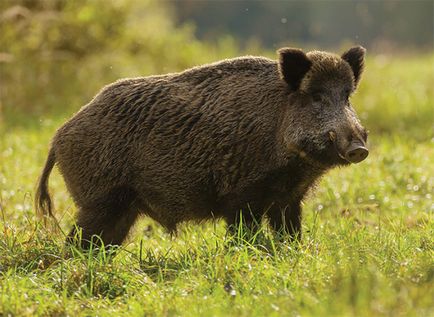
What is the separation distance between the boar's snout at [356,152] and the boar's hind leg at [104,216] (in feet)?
5.36

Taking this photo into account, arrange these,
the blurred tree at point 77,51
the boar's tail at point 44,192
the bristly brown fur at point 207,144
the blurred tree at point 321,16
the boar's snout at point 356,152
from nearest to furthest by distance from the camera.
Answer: the boar's snout at point 356,152
the bristly brown fur at point 207,144
the boar's tail at point 44,192
the blurred tree at point 77,51
the blurred tree at point 321,16

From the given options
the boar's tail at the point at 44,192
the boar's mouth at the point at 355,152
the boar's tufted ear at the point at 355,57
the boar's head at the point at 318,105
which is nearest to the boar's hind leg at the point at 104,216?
the boar's tail at the point at 44,192

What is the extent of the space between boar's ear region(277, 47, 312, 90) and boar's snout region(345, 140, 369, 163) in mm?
711

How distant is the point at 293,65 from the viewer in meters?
5.18

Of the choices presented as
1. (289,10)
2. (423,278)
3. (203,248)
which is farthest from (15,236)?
(289,10)

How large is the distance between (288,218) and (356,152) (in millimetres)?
885

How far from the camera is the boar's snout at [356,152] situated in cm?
465

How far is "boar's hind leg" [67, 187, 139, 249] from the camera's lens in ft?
17.8

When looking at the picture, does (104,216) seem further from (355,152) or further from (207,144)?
(355,152)

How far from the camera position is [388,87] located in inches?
539

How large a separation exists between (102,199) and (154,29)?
10.6 meters

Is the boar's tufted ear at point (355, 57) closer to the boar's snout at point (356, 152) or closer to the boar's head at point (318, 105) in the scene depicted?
the boar's head at point (318, 105)

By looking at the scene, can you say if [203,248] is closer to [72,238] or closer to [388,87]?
[72,238]

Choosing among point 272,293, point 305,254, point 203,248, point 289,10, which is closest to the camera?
point 272,293
